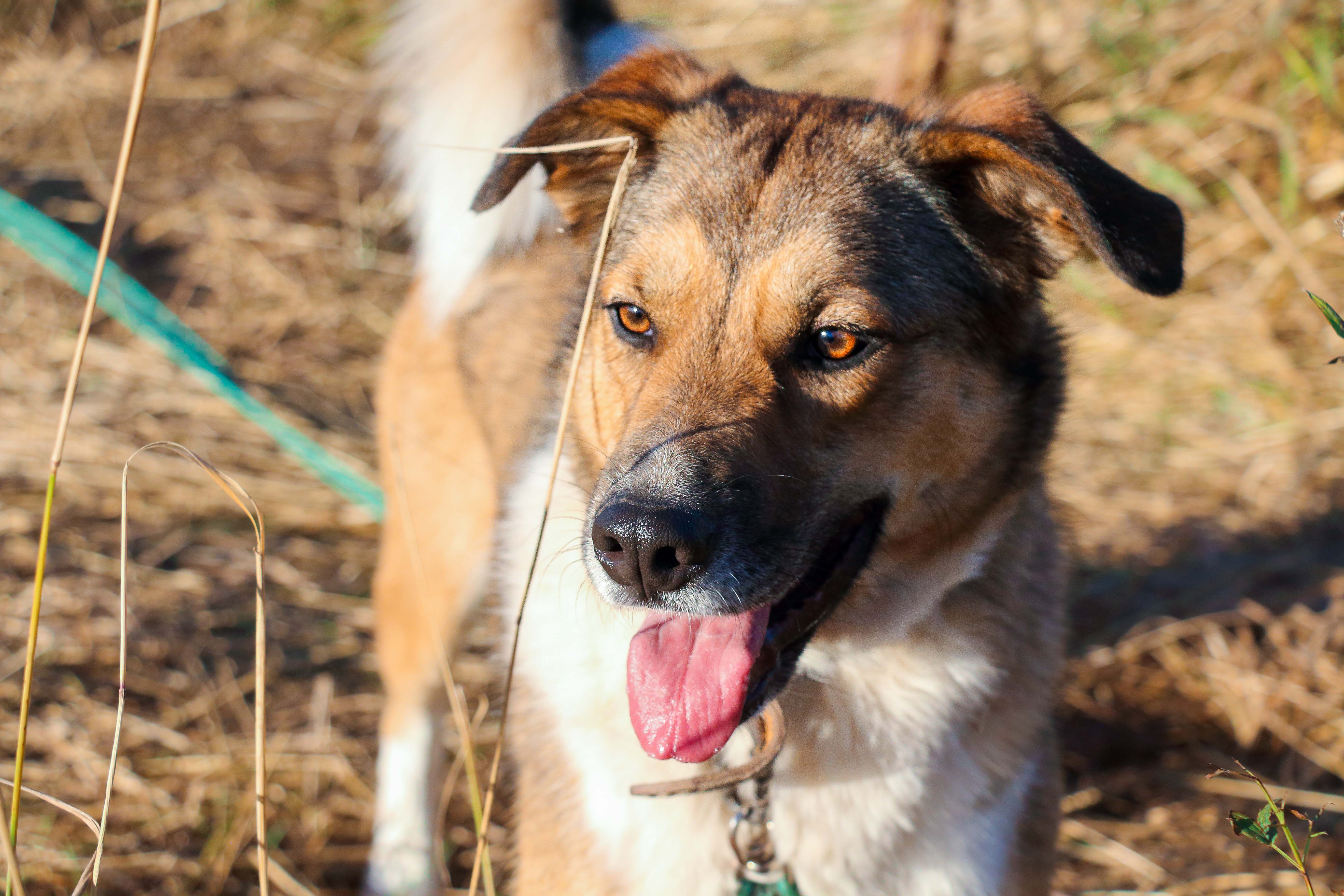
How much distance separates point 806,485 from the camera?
1751mm

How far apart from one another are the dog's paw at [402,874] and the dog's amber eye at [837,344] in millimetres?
1883

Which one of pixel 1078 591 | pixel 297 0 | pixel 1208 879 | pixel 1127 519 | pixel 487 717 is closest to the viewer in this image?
pixel 1208 879

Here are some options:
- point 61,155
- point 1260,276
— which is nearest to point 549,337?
point 1260,276

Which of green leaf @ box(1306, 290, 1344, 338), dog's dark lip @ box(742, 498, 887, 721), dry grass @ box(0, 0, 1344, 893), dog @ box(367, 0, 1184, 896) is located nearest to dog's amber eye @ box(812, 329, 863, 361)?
dog @ box(367, 0, 1184, 896)

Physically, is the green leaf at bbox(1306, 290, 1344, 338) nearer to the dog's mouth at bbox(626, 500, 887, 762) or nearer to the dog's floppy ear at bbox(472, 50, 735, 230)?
the dog's mouth at bbox(626, 500, 887, 762)

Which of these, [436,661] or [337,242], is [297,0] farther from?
[436,661]

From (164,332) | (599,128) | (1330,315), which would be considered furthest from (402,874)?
(1330,315)

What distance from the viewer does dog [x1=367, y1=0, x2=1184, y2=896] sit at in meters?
1.71

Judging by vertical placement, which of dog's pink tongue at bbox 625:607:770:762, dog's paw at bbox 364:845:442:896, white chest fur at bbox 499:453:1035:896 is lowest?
dog's paw at bbox 364:845:442:896

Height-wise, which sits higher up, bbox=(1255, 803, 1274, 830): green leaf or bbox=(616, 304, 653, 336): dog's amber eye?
bbox=(616, 304, 653, 336): dog's amber eye

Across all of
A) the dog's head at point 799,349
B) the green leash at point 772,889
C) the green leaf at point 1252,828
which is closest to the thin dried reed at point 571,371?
the dog's head at point 799,349

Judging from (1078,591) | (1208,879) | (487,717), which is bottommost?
(1208,879)

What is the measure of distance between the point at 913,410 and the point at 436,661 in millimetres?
1659

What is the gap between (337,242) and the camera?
5.22 m
